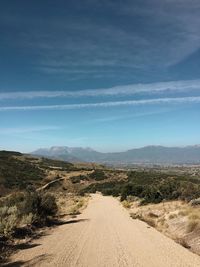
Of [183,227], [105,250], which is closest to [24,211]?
[105,250]

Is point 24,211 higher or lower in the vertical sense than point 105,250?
higher

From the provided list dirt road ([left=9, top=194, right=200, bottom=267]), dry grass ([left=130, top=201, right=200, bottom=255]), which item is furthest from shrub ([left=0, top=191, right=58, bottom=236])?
dry grass ([left=130, top=201, right=200, bottom=255])

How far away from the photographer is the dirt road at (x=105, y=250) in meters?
11.4

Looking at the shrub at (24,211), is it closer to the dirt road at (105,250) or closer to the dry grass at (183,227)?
the dirt road at (105,250)

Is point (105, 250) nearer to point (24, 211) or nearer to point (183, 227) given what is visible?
point (183, 227)

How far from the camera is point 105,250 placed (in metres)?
13.5

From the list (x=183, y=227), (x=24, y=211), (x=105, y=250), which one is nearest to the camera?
(x=105, y=250)

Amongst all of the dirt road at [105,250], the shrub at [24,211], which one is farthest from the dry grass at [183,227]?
the shrub at [24,211]

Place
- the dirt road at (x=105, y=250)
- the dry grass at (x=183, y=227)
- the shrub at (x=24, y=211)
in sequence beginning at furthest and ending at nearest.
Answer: the shrub at (x=24, y=211)
the dry grass at (x=183, y=227)
the dirt road at (x=105, y=250)

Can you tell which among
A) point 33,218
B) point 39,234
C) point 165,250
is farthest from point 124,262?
point 33,218

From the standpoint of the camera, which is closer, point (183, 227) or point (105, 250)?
point (105, 250)

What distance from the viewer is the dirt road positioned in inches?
449

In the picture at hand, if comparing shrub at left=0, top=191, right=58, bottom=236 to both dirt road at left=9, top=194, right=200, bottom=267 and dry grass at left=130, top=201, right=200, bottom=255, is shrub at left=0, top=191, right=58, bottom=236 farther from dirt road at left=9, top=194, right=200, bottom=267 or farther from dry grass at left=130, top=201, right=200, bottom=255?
dry grass at left=130, top=201, right=200, bottom=255

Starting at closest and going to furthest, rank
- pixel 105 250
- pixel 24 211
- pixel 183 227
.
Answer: pixel 105 250
pixel 183 227
pixel 24 211
